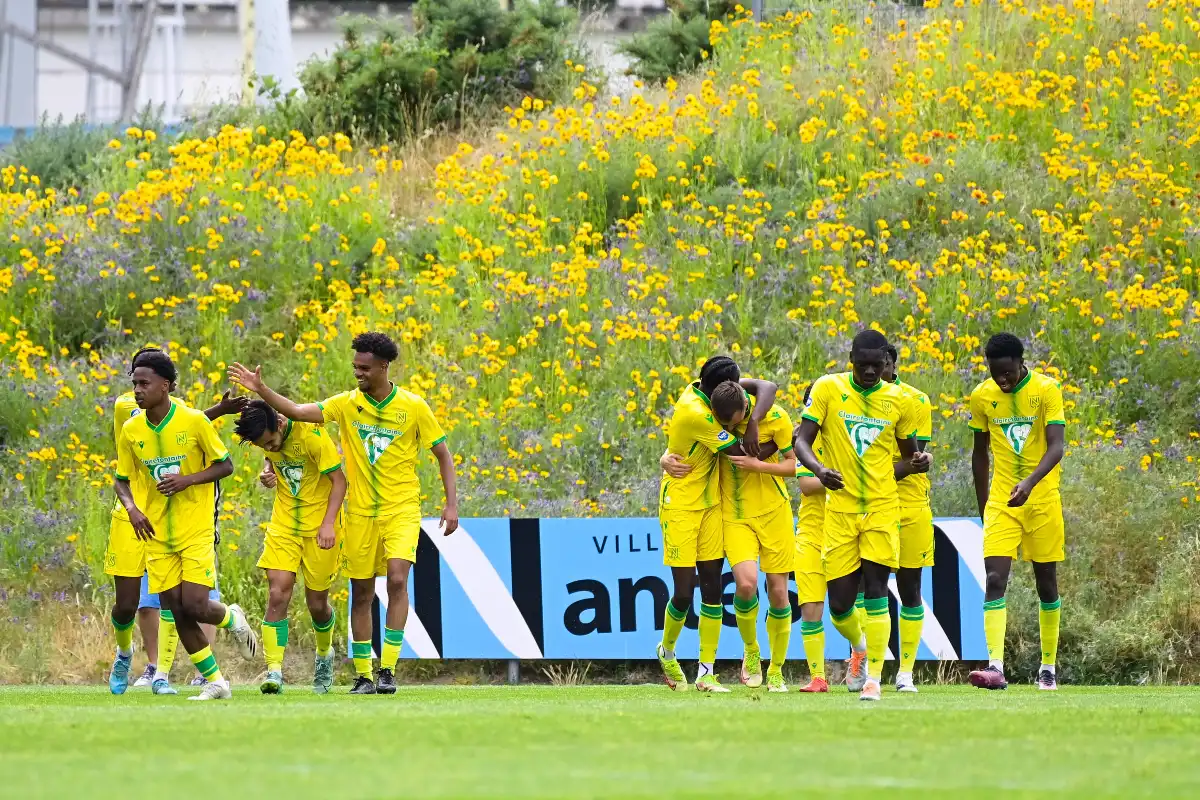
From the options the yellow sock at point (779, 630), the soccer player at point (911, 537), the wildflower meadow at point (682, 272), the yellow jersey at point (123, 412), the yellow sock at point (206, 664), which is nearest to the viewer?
the yellow sock at point (206, 664)

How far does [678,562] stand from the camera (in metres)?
12.5

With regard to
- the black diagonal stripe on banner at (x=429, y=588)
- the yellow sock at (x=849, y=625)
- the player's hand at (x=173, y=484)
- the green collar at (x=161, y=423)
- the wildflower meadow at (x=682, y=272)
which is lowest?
the yellow sock at (x=849, y=625)

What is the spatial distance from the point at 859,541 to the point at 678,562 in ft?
5.36

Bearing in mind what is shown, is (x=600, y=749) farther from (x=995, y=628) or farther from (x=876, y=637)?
(x=995, y=628)

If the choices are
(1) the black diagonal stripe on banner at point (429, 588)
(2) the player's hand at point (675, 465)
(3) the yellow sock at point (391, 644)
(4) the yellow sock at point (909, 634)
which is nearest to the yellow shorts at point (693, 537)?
(2) the player's hand at point (675, 465)

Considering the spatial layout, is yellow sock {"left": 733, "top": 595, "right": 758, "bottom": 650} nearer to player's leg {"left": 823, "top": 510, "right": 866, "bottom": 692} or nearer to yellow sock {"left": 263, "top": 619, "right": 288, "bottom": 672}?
player's leg {"left": 823, "top": 510, "right": 866, "bottom": 692}

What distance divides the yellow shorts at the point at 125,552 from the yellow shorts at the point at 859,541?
4.46 metres

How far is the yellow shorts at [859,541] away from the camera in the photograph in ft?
36.9

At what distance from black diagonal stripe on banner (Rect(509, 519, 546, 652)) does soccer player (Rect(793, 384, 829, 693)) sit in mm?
2679

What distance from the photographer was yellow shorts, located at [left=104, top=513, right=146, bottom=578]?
11922 millimetres

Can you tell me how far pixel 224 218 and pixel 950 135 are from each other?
9091mm

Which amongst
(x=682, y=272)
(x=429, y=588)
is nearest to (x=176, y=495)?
(x=429, y=588)

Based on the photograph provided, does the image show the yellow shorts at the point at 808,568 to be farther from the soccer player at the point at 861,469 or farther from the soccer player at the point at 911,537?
the soccer player at the point at 861,469

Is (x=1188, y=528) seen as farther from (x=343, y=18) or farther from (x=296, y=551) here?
(x=343, y=18)
